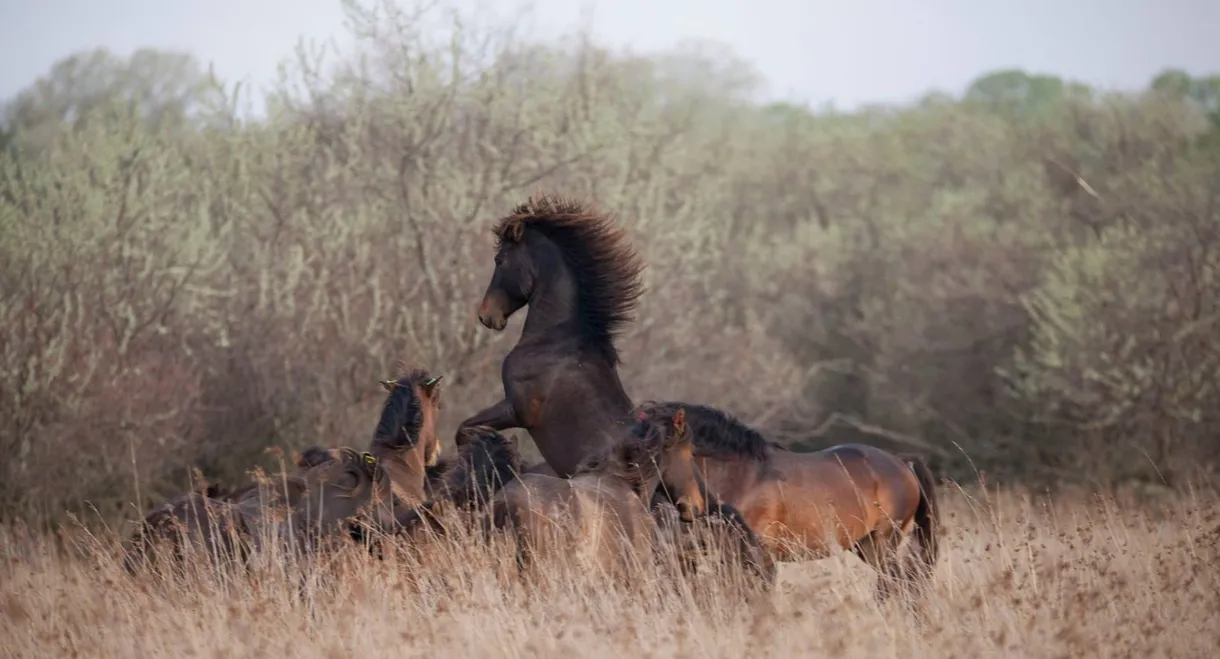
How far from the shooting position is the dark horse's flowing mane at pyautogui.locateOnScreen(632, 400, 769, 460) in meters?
7.28

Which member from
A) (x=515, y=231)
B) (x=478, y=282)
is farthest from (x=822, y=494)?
(x=478, y=282)

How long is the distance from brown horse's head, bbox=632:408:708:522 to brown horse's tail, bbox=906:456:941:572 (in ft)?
4.70

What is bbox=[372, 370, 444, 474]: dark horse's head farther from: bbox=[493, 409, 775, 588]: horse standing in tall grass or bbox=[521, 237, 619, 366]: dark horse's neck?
bbox=[493, 409, 775, 588]: horse standing in tall grass

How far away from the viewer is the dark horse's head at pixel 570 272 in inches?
331

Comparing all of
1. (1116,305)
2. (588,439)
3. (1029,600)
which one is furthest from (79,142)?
(1116,305)

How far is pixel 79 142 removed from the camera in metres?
14.2

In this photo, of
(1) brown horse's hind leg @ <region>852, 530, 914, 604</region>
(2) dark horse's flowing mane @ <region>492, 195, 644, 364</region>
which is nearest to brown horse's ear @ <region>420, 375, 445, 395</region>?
(2) dark horse's flowing mane @ <region>492, 195, 644, 364</region>

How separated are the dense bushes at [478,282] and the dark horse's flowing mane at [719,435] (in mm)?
4565

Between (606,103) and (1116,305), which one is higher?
(606,103)

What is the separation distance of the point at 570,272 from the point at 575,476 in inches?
62.7

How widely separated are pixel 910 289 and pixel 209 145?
1150 centimetres

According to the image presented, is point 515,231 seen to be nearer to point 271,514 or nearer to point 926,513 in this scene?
point 271,514

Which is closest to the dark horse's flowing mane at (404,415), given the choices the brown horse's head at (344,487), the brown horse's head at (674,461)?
the brown horse's head at (344,487)

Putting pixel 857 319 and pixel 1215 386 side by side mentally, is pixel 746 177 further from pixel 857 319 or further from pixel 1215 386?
pixel 1215 386
